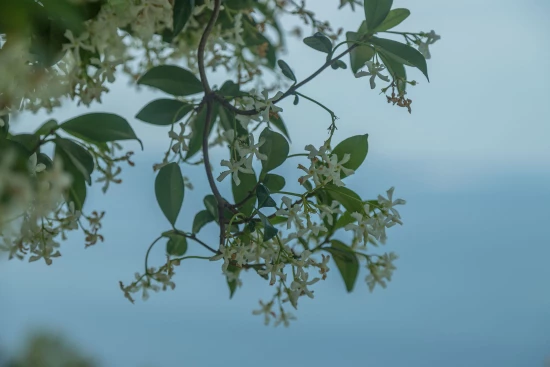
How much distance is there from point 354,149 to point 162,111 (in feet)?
0.51

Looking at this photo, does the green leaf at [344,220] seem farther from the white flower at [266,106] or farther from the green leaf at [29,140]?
the green leaf at [29,140]

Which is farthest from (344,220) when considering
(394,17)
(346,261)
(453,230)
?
(453,230)

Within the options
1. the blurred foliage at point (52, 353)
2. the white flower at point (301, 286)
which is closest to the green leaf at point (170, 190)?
the white flower at point (301, 286)

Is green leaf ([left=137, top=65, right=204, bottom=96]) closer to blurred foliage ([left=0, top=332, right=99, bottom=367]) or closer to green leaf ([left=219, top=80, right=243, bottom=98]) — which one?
green leaf ([left=219, top=80, right=243, bottom=98])

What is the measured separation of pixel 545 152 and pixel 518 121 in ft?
0.27

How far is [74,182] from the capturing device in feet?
Answer: 1.56

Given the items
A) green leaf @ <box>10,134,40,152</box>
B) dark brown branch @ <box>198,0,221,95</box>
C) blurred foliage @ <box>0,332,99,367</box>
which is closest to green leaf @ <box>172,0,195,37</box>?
dark brown branch @ <box>198,0,221,95</box>

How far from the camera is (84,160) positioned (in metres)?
0.47

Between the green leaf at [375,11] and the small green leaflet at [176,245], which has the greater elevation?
the green leaf at [375,11]

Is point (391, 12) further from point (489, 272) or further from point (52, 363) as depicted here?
point (52, 363)

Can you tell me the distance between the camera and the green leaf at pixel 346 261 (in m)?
0.49

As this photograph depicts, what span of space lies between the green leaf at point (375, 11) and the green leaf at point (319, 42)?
32mm

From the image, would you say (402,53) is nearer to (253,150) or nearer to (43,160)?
(253,150)

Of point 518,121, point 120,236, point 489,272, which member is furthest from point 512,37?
point 120,236
